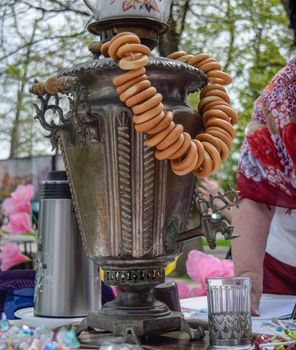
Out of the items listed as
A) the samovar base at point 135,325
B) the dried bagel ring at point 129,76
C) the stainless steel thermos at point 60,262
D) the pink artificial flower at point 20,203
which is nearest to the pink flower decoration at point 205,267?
the stainless steel thermos at point 60,262

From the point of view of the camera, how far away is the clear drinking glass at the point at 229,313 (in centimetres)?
87

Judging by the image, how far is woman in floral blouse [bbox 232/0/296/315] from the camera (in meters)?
1.35

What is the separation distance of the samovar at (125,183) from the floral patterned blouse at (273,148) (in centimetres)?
41

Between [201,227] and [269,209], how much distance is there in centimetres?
58

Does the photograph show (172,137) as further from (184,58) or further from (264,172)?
(264,172)

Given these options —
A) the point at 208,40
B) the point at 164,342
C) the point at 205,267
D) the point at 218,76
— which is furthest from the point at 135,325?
the point at 208,40

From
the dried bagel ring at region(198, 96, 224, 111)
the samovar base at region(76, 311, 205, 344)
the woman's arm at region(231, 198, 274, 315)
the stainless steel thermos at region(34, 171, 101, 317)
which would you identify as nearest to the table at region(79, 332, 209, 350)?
the samovar base at region(76, 311, 205, 344)

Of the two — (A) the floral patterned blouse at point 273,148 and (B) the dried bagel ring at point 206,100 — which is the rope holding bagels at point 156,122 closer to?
(B) the dried bagel ring at point 206,100

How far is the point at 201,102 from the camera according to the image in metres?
0.98

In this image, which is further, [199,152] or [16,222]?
[16,222]

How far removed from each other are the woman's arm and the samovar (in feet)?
1.48

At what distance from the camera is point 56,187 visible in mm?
1113

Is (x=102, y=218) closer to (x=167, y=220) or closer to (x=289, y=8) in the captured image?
(x=167, y=220)

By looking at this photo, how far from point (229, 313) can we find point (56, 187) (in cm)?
39
